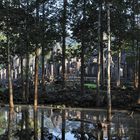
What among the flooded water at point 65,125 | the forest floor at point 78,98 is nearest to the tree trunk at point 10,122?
the flooded water at point 65,125

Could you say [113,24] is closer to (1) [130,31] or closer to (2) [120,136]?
(1) [130,31]

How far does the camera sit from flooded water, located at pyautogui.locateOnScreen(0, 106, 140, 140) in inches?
905

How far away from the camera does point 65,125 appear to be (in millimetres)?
27641

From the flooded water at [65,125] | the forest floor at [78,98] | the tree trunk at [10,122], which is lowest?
the flooded water at [65,125]

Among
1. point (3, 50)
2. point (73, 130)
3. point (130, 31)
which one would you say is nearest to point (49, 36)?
point (3, 50)

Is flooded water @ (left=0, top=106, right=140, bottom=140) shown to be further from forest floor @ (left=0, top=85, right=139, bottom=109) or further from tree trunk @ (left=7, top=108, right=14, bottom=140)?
forest floor @ (left=0, top=85, right=139, bottom=109)

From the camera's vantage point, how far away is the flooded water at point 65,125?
2298 centimetres

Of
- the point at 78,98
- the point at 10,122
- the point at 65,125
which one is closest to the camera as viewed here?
the point at 65,125

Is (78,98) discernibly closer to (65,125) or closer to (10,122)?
(10,122)

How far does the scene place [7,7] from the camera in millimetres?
35188

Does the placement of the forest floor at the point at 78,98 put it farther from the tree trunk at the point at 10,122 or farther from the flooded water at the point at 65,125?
the tree trunk at the point at 10,122

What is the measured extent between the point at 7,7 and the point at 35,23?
2.75 m

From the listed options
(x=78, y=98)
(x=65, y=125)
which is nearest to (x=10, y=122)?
(x=65, y=125)

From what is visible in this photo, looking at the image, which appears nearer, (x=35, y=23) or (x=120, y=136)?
(x=120, y=136)
